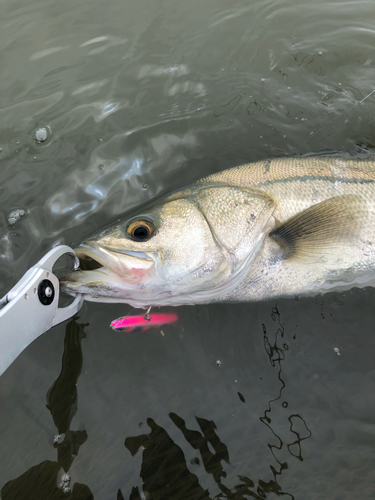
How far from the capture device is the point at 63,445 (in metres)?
2.38

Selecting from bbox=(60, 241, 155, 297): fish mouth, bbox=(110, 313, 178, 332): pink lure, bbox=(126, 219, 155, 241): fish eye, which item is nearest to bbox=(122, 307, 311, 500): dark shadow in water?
bbox=(110, 313, 178, 332): pink lure

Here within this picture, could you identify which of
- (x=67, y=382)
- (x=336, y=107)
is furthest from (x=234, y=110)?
(x=67, y=382)

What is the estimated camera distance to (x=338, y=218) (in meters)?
2.35

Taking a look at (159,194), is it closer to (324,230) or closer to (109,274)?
(109,274)

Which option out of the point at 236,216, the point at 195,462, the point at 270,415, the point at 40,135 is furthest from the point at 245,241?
the point at 40,135

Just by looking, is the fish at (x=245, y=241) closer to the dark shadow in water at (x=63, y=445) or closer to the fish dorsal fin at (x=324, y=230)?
the fish dorsal fin at (x=324, y=230)

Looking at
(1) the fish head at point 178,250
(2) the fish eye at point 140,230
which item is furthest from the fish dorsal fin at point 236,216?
(2) the fish eye at point 140,230

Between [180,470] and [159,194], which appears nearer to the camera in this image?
[180,470]

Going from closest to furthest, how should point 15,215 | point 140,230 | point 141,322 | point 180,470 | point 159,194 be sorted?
point 140,230 → point 180,470 → point 141,322 → point 15,215 → point 159,194

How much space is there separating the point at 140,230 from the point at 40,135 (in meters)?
1.71

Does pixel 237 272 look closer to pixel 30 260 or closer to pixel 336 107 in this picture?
pixel 30 260

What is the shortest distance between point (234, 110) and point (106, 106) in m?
1.23

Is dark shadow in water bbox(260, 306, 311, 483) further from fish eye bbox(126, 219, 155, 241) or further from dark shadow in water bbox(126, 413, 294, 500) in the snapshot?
fish eye bbox(126, 219, 155, 241)

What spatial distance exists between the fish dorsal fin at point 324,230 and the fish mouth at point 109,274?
934 mm
